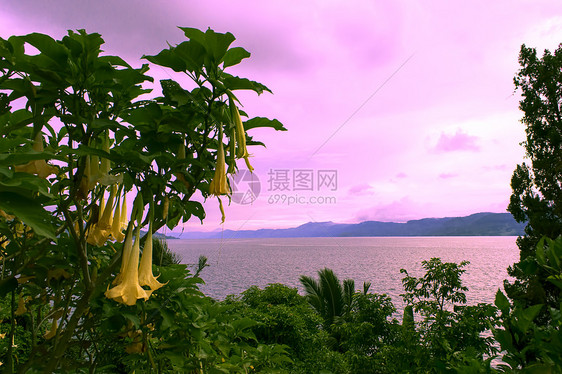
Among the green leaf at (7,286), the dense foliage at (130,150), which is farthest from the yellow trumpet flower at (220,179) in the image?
the green leaf at (7,286)

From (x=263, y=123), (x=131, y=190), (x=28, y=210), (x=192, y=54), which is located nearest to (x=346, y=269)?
(x=263, y=123)

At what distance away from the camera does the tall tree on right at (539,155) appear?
14445mm

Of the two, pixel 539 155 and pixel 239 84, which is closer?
pixel 239 84

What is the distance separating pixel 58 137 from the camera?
1.95m

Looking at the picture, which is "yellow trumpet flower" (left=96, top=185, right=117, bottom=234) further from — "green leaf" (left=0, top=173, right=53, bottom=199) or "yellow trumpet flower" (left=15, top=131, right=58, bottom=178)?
"green leaf" (left=0, top=173, right=53, bottom=199)

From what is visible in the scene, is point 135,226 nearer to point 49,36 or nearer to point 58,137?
point 49,36

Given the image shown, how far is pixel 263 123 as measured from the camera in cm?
150

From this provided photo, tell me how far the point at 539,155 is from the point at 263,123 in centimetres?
1788

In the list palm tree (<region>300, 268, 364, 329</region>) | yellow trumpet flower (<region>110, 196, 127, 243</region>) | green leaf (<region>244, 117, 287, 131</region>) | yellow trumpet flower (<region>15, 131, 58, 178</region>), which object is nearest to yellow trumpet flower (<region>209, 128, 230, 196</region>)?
green leaf (<region>244, 117, 287, 131</region>)

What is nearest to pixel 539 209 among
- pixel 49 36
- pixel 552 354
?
pixel 552 354

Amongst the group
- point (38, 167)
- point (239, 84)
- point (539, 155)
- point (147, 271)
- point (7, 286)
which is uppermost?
point (539, 155)

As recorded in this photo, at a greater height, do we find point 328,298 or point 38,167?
point 38,167

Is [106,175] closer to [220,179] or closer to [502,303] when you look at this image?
[220,179]

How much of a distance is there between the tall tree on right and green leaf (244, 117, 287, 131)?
1600cm
